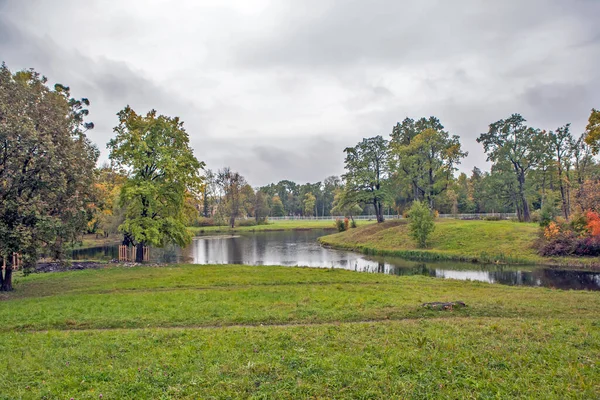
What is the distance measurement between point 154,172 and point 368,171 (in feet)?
104

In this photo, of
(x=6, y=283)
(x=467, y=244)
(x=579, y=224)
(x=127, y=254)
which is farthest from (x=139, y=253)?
(x=579, y=224)

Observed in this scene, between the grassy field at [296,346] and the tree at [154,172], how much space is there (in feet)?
39.5

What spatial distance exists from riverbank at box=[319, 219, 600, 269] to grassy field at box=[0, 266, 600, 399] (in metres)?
18.0

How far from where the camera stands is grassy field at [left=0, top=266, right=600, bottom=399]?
6.20 metres

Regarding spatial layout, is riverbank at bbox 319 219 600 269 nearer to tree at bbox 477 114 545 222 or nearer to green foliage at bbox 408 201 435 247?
green foliage at bbox 408 201 435 247

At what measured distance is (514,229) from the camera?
3803cm

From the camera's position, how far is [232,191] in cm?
8781

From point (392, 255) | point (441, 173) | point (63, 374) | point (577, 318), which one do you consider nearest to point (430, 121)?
point (441, 173)

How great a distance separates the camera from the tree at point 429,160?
1916 inches

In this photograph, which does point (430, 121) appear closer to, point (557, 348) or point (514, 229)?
point (514, 229)

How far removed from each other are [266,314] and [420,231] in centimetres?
3023

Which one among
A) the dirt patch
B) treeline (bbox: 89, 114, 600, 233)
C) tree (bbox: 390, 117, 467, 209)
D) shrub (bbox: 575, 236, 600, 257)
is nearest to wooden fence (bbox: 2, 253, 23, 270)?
the dirt patch

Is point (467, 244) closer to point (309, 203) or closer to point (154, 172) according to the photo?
point (154, 172)

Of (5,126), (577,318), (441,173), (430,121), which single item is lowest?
(577,318)
